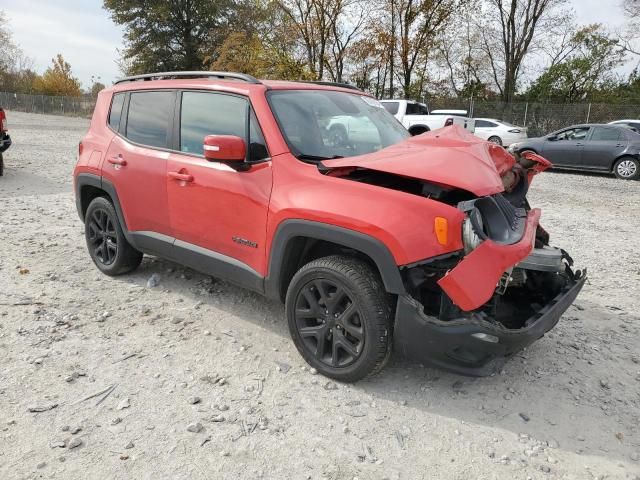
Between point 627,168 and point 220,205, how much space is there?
1237 centimetres

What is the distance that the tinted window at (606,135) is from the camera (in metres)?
12.7

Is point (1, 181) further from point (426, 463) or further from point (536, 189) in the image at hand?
point (536, 189)

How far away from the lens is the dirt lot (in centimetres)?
246

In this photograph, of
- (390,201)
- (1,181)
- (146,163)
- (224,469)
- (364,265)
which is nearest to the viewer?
(224,469)

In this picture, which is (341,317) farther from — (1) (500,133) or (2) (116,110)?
(1) (500,133)

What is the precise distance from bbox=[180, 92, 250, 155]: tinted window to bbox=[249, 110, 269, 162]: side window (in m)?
0.07

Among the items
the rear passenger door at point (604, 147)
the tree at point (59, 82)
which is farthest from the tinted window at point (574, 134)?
the tree at point (59, 82)

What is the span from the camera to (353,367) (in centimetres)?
298

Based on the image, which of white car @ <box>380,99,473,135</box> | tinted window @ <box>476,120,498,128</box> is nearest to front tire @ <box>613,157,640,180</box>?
white car @ <box>380,99,473,135</box>

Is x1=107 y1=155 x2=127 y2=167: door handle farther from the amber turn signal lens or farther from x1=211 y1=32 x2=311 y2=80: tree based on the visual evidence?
x1=211 y1=32 x2=311 y2=80: tree

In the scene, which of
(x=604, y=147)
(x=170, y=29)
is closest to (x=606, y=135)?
(x=604, y=147)

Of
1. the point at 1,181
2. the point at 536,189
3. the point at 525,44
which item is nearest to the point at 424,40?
the point at 525,44

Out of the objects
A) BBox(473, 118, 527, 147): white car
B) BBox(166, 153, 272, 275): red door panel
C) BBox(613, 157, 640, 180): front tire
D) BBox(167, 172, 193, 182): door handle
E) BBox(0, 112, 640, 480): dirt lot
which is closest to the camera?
BBox(0, 112, 640, 480): dirt lot

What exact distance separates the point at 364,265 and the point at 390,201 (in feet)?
1.43
